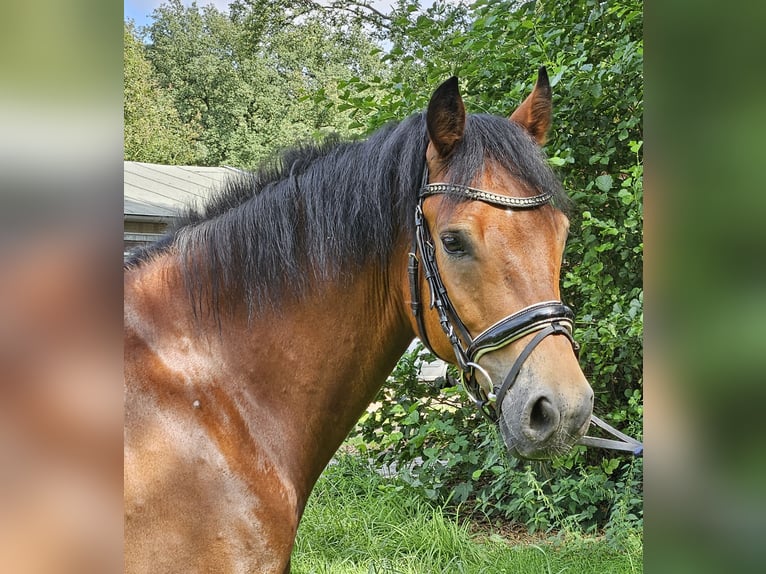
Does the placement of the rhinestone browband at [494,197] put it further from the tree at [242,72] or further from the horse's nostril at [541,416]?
the tree at [242,72]

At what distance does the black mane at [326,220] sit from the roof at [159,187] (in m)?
5.16

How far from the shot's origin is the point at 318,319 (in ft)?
5.83

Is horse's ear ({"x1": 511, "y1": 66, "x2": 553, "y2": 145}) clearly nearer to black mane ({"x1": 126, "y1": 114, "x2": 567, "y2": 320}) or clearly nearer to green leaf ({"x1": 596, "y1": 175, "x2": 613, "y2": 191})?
black mane ({"x1": 126, "y1": 114, "x2": 567, "y2": 320})

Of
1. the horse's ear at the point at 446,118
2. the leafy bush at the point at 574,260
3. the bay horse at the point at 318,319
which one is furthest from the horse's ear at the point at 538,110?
the leafy bush at the point at 574,260

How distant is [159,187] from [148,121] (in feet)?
→ 46.5

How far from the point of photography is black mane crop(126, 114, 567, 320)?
176cm

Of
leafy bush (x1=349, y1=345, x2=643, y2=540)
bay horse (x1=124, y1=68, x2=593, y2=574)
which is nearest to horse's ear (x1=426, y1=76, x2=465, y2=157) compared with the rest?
bay horse (x1=124, y1=68, x2=593, y2=574)

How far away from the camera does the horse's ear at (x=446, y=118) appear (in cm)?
174

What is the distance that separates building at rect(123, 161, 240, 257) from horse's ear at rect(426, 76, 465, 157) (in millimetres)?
4044

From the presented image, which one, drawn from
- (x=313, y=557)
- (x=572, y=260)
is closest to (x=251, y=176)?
(x=313, y=557)

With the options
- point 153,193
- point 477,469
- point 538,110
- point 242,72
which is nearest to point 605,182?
point 538,110
